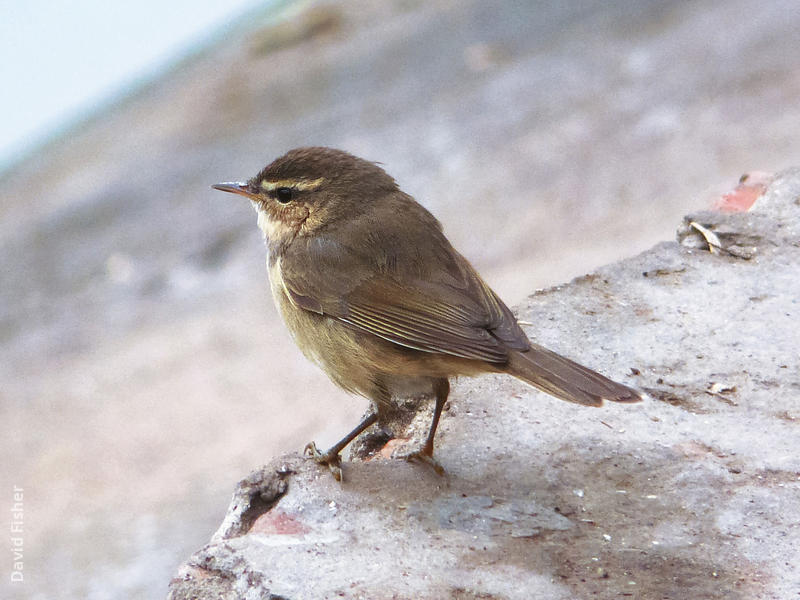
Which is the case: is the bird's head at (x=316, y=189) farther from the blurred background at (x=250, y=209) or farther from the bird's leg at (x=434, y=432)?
the blurred background at (x=250, y=209)

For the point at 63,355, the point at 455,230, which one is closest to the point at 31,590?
the point at 63,355

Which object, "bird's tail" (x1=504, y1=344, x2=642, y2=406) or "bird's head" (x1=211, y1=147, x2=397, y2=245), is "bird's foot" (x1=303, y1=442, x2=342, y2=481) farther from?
"bird's head" (x1=211, y1=147, x2=397, y2=245)

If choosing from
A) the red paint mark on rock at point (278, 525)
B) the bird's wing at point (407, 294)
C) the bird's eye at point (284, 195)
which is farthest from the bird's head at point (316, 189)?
the red paint mark on rock at point (278, 525)

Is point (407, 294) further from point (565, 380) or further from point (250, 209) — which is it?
point (250, 209)

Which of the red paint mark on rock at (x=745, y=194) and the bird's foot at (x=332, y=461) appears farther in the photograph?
the red paint mark on rock at (x=745, y=194)

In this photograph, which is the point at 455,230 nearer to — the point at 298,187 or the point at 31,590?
the point at 31,590

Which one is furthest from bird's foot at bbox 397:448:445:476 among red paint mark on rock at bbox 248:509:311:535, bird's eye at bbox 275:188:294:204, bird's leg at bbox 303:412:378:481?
bird's eye at bbox 275:188:294:204
